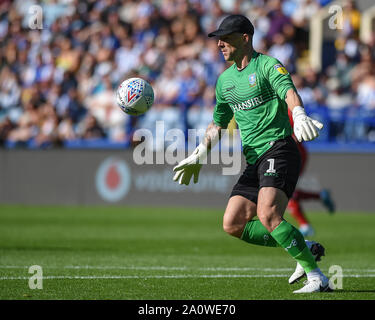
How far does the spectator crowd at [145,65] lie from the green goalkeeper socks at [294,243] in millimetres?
11668

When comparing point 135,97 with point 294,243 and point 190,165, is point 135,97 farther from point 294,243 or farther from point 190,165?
point 294,243

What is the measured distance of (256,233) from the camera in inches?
315

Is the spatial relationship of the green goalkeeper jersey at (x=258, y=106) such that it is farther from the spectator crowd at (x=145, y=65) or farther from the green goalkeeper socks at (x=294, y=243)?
the spectator crowd at (x=145, y=65)

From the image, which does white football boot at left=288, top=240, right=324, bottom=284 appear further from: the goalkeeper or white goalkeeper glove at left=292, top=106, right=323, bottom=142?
white goalkeeper glove at left=292, top=106, right=323, bottom=142

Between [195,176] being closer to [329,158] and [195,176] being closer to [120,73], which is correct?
[329,158]

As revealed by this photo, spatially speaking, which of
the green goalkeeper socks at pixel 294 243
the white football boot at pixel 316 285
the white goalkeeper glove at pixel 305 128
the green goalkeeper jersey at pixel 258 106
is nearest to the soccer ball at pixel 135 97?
the green goalkeeper jersey at pixel 258 106

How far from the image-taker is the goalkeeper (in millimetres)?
7379

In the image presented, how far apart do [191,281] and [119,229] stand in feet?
22.6

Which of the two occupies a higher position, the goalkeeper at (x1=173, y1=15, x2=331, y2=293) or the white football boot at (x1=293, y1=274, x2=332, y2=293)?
the goalkeeper at (x1=173, y1=15, x2=331, y2=293)

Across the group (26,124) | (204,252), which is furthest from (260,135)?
(26,124)

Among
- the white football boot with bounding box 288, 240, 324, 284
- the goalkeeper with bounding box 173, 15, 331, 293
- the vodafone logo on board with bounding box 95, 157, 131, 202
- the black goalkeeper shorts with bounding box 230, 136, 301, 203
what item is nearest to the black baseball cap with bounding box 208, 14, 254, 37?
the goalkeeper with bounding box 173, 15, 331, 293

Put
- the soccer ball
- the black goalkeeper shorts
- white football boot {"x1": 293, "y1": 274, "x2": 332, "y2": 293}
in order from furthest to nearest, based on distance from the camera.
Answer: the soccer ball, the black goalkeeper shorts, white football boot {"x1": 293, "y1": 274, "x2": 332, "y2": 293}

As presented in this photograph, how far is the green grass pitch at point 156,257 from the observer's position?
7.47m

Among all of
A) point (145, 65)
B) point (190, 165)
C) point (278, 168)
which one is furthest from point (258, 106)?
point (145, 65)
